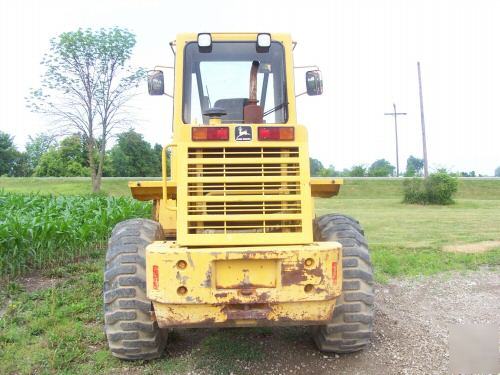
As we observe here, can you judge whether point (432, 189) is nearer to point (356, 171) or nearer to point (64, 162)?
point (356, 171)

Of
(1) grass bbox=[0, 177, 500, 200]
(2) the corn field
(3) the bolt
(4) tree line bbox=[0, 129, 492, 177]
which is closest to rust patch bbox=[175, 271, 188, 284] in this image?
(3) the bolt

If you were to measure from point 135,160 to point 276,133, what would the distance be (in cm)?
4572

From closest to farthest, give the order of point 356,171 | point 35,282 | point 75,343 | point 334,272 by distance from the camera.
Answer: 1. point 334,272
2. point 75,343
3. point 35,282
4. point 356,171

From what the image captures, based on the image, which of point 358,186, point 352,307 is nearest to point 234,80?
point 352,307

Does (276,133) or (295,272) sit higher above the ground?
(276,133)

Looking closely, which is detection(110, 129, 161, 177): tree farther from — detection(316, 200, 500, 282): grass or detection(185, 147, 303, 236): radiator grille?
detection(185, 147, 303, 236): radiator grille

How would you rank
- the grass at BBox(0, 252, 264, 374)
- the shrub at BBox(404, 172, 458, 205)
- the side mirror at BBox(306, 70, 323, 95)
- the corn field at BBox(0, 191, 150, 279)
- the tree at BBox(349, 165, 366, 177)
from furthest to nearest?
1. the tree at BBox(349, 165, 366, 177)
2. the shrub at BBox(404, 172, 458, 205)
3. the corn field at BBox(0, 191, 150, 279)
4. the side mirror at BBox(306, 70, 323, 95)
5. the grass at BBox(0, 252, 264, 374)

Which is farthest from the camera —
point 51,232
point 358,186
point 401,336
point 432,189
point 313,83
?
point 358,186

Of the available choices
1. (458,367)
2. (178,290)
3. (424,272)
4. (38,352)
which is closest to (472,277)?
(424,272)

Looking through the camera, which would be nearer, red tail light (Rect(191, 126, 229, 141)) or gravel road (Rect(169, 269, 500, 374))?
red tail light (Rect(191, 126, 229, 141))

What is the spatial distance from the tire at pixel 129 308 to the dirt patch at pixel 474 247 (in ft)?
24.1

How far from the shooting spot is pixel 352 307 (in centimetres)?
458

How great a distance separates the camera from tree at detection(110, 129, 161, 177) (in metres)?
48.4

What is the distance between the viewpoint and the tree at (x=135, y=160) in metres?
48.4
